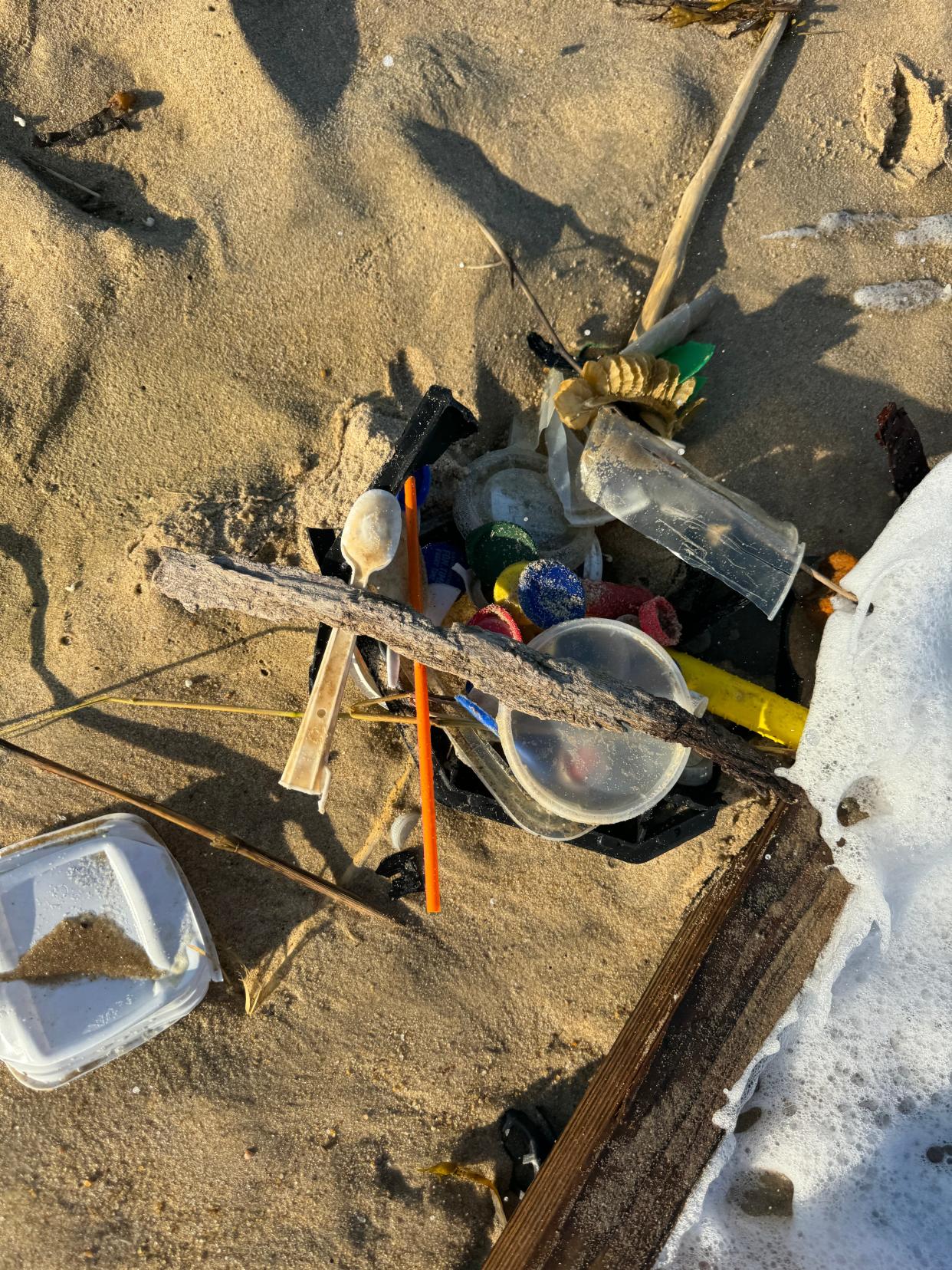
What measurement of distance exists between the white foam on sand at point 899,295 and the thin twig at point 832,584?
1.02m

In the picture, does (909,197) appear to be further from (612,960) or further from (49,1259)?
(49,1259)

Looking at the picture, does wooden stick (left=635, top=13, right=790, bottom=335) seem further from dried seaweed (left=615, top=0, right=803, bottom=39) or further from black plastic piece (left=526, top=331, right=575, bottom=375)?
black plastic piece (left=526, top=331, right=575, bottom=375)

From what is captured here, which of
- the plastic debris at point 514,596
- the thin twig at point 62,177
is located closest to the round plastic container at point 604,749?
the plastic debris at point 514,596

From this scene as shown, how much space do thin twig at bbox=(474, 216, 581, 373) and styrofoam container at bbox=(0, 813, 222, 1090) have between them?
2.17 m

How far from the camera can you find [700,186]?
2641mm

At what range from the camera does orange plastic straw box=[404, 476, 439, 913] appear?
82.0 inches

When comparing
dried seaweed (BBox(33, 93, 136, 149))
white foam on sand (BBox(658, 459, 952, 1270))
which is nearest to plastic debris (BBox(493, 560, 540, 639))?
white foam on sand (BBox(658, 459, 952, 1270))

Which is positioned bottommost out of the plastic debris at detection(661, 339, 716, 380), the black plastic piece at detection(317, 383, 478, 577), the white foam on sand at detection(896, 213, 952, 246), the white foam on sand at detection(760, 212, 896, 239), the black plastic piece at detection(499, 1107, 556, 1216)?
the black plastic piece at detection(499, 1107, 556, 1216)

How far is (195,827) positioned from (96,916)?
0.40 metres

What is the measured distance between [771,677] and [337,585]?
1644 millimetres

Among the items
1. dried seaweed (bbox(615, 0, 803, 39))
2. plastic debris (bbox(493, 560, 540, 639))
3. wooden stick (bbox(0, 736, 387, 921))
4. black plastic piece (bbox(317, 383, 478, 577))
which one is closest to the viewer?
black plastic piece (bbox(317, 383, 478, 577))

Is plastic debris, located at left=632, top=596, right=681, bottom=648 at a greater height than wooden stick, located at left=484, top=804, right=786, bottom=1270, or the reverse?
plastic debris, located at left=632, top=596, right=681, bottom=648

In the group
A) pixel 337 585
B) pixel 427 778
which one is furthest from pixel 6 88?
pixel 427 778

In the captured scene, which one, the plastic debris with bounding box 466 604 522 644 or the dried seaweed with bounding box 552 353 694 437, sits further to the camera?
the dried seaweed with bounding box 552 353 694 437
